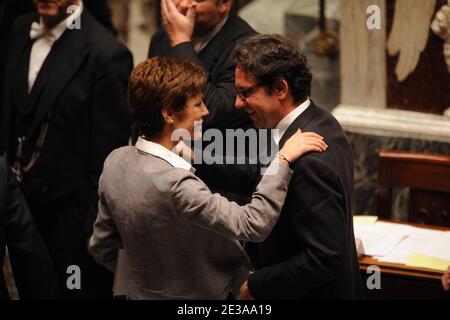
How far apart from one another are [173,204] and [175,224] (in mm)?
95

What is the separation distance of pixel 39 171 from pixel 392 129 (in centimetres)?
184

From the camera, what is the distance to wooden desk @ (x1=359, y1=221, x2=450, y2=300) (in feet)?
11.5

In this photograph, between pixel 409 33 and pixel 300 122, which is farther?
pixel 409 33

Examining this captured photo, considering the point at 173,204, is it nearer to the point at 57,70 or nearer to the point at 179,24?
the point at 179,24

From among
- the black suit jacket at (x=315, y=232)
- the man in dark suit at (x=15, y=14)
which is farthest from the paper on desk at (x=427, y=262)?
the man in dark suit at (x=15, y=14)

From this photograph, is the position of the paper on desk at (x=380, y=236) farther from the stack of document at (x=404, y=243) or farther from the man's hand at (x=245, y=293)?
the man's hand at (x=245, y=293)

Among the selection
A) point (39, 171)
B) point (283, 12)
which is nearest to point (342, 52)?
point (283, 12)

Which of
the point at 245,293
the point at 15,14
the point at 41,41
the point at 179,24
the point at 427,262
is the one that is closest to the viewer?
the point at 245,293

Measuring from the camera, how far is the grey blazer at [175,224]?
9.65 feet

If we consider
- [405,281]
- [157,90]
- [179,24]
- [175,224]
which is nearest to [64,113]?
[179,24]

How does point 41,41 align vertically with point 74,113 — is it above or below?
above

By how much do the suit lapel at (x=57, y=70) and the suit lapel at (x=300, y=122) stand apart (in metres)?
1.48

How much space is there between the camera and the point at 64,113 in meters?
4.23

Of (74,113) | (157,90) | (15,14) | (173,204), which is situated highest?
(15,14)
